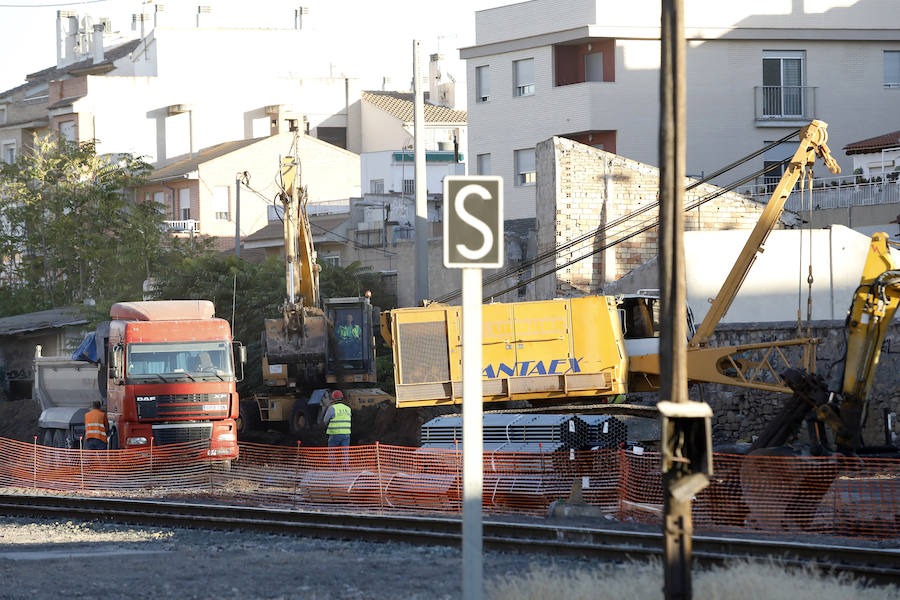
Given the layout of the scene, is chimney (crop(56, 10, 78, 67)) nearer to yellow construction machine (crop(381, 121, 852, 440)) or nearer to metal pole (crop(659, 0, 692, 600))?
yellow construction machine (crop(381, 121, 852, 440))

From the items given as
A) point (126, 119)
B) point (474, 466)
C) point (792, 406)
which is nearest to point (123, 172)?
point (126, 119)

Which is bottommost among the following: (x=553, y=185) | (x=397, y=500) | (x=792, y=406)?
(x=397, y=500)

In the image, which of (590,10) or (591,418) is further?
(590,10)

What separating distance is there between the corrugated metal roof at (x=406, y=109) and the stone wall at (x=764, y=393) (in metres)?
43.6

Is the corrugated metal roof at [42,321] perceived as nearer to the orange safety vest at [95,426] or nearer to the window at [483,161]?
the window at [483,161]

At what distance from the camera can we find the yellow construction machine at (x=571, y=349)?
2375cm

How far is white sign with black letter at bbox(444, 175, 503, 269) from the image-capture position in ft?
30.5

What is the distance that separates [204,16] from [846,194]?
4487 centimetres

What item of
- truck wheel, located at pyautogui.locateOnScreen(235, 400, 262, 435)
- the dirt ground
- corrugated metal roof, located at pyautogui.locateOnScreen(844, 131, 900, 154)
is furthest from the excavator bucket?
corrugated metal roof, located at pyautogui.locateOnScreen(844, 131, 900, 154)

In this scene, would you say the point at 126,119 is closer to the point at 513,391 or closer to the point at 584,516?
the point at 513,391

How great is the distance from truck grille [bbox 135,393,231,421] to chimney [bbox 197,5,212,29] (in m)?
52.3

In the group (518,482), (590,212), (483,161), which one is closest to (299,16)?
(483,161)

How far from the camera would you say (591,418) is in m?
22.3

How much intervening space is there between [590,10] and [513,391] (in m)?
24.8
